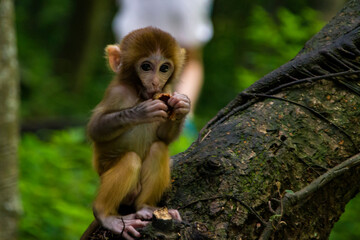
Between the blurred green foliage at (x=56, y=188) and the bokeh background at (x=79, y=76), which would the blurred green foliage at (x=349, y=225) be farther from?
the blurred green foliage at (x=56, y=188)

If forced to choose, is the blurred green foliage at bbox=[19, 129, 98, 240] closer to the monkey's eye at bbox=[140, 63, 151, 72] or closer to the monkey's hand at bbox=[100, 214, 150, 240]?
the monkey's eye at bbox=[140, 63, 151, 72]

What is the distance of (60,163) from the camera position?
24.6 ft

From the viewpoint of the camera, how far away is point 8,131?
5.75 metres

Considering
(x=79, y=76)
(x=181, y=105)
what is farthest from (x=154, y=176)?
(x=79, y=76)

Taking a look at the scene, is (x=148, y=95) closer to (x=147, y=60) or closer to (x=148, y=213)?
(x=147, y=60)

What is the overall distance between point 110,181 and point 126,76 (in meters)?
0.84

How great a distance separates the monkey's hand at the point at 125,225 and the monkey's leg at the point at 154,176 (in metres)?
0.20

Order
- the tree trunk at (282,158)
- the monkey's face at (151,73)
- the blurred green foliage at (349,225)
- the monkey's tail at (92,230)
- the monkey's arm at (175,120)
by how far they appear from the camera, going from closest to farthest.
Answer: the tree trunk at (282,158), the monkey's tail at (92,230), the monkey's arm at (175,120), the monkey's face at (151,73), the blurred green foliage at (349,225)

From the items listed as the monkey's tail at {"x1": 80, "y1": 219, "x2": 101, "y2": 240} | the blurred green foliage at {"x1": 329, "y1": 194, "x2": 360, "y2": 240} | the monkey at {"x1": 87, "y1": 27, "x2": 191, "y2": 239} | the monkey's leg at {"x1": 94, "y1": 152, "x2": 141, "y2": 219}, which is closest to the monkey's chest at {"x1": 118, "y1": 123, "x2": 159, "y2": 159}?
the monkey at {"x1": 87, "y1": 27, "x2": 191, "y2": 239}

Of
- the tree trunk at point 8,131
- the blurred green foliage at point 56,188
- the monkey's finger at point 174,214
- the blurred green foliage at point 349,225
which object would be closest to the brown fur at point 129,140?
the monkey's finger at point 174,214

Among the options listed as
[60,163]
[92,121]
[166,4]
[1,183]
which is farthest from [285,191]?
[166,4]

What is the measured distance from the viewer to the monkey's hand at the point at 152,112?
3.39 meters

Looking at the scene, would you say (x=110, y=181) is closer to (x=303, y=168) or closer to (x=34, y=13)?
(x=303, y=168)

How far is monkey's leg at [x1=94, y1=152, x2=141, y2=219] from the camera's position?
331cm
